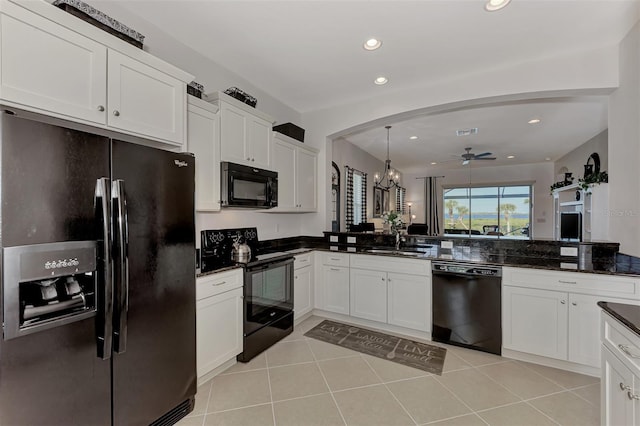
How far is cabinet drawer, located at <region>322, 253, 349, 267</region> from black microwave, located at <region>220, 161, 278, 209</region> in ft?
3.40

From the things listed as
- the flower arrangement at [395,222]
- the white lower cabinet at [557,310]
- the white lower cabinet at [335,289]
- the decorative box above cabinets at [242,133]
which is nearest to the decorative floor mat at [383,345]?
the white lower cabinet at [335,289]

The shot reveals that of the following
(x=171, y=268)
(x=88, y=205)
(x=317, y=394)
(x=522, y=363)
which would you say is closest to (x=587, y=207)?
(x=522, y=363)

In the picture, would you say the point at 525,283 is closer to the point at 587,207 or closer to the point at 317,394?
the point at 317,394

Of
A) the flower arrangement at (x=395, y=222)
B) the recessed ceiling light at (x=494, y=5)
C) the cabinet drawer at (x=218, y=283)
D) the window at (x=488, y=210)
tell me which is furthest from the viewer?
the window at (x=488, y=210)

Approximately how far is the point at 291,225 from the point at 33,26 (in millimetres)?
3180

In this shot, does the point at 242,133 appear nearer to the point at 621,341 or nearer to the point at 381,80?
the point at 381,80

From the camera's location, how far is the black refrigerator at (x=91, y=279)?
1.20 metres

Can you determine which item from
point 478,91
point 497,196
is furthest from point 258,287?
point 497,196

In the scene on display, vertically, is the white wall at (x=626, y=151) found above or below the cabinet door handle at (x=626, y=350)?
above

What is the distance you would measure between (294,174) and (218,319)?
1988 millimetres

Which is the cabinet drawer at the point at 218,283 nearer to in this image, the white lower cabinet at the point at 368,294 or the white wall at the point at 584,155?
the white lower cabinet at the point at 368,294

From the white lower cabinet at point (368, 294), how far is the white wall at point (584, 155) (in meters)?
4.25

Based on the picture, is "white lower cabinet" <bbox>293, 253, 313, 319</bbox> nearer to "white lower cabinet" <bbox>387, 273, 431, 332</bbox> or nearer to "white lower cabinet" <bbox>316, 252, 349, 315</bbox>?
"white lower cabinet" <bbox>316, 252, 349, 315</bbox>

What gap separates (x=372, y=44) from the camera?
2.57m
